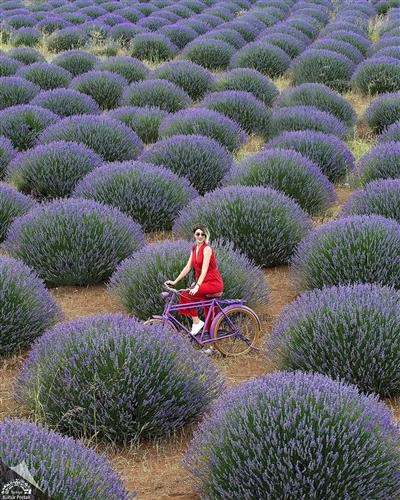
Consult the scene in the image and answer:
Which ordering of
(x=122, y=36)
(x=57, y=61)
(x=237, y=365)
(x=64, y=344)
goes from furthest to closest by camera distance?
1. (x=122, y=36)
2. (x=57, y=61)
3. (x=237, y=365)
4. (x=64, y=344)

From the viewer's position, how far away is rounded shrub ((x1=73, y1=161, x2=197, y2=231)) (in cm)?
728

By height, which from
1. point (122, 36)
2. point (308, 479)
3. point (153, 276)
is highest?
point (308, 479)

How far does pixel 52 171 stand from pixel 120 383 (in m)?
4.67

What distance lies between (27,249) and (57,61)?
872 centimetres

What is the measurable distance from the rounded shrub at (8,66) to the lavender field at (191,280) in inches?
31.7

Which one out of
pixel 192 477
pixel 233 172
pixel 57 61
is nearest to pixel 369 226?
pixel 233 172

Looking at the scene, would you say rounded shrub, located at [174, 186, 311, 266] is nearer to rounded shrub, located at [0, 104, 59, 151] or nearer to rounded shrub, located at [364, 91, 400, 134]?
rounded shrub, located at [0, 104, 59, 151]

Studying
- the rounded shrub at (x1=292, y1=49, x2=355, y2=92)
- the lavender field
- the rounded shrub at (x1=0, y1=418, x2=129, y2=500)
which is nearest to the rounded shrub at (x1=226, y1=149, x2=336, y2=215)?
the lavender field

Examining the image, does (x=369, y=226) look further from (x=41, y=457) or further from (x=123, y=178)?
(x=41, y=457)

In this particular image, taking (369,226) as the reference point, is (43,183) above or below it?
below

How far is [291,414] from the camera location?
3332 millimetres

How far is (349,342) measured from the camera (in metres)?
4.41

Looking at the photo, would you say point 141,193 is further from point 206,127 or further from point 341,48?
point 341,48

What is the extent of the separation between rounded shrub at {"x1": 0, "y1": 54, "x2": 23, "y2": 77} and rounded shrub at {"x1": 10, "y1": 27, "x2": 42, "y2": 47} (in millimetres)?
3573
